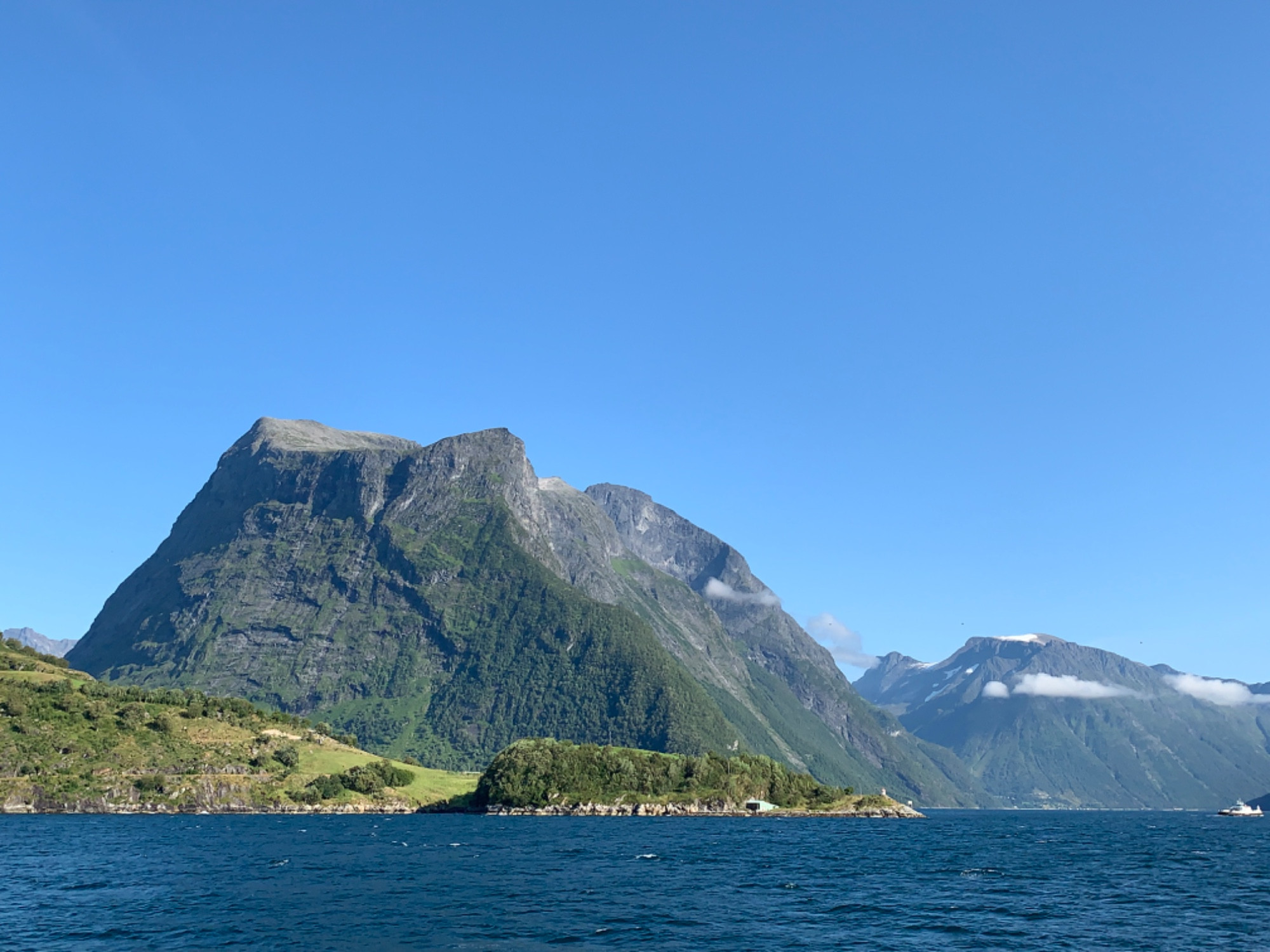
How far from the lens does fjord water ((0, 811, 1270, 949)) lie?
67.1m

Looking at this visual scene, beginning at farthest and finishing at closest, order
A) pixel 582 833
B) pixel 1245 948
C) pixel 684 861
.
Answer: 1. pixel 582 833
2. pixel 684 861
3. pixel 1245 948

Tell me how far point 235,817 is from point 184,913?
13934 centimetres

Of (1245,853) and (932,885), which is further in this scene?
→ (1245,853)

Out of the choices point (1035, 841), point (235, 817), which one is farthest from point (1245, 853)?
point (235, 817)

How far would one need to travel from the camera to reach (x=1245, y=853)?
154375mm

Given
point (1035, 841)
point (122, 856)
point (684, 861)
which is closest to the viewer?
point (122, 856)

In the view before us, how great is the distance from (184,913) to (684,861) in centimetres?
6276

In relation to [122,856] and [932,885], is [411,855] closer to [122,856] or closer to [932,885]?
[122,856]

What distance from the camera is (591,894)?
3452 inches

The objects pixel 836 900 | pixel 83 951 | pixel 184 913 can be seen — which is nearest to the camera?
pixel 83 951

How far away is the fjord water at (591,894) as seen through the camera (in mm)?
67062

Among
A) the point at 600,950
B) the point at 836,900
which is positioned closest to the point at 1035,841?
the point at 836,900

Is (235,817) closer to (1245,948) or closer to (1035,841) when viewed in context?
(1035,841)

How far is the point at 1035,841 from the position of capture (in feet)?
625
